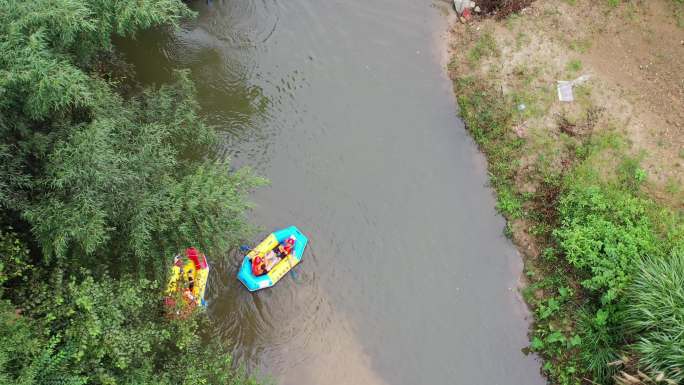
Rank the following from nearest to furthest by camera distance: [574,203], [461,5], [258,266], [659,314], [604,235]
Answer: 1. [659,314]
2. [604,235]
3. [258,266]
4. [574,203]
5. [461,5]

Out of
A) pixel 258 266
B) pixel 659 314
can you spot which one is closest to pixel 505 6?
pixel 659 314

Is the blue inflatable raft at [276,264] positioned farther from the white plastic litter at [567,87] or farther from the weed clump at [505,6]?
the weed clump at [505,6]

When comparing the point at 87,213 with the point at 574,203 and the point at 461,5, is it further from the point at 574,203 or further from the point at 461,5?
the point at 461,5

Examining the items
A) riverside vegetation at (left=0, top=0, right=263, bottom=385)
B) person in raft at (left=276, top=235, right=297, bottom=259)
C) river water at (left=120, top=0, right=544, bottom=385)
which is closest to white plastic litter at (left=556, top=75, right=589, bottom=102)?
river water at (left=120, top=0, right=544, bottom=385)

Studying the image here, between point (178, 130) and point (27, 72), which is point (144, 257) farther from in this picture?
point (27, 72)

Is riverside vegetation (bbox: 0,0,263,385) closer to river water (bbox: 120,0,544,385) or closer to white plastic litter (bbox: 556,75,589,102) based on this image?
river water (bbox: 120,0,544,385)

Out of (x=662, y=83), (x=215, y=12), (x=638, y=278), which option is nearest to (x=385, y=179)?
(x=638, y=278)
